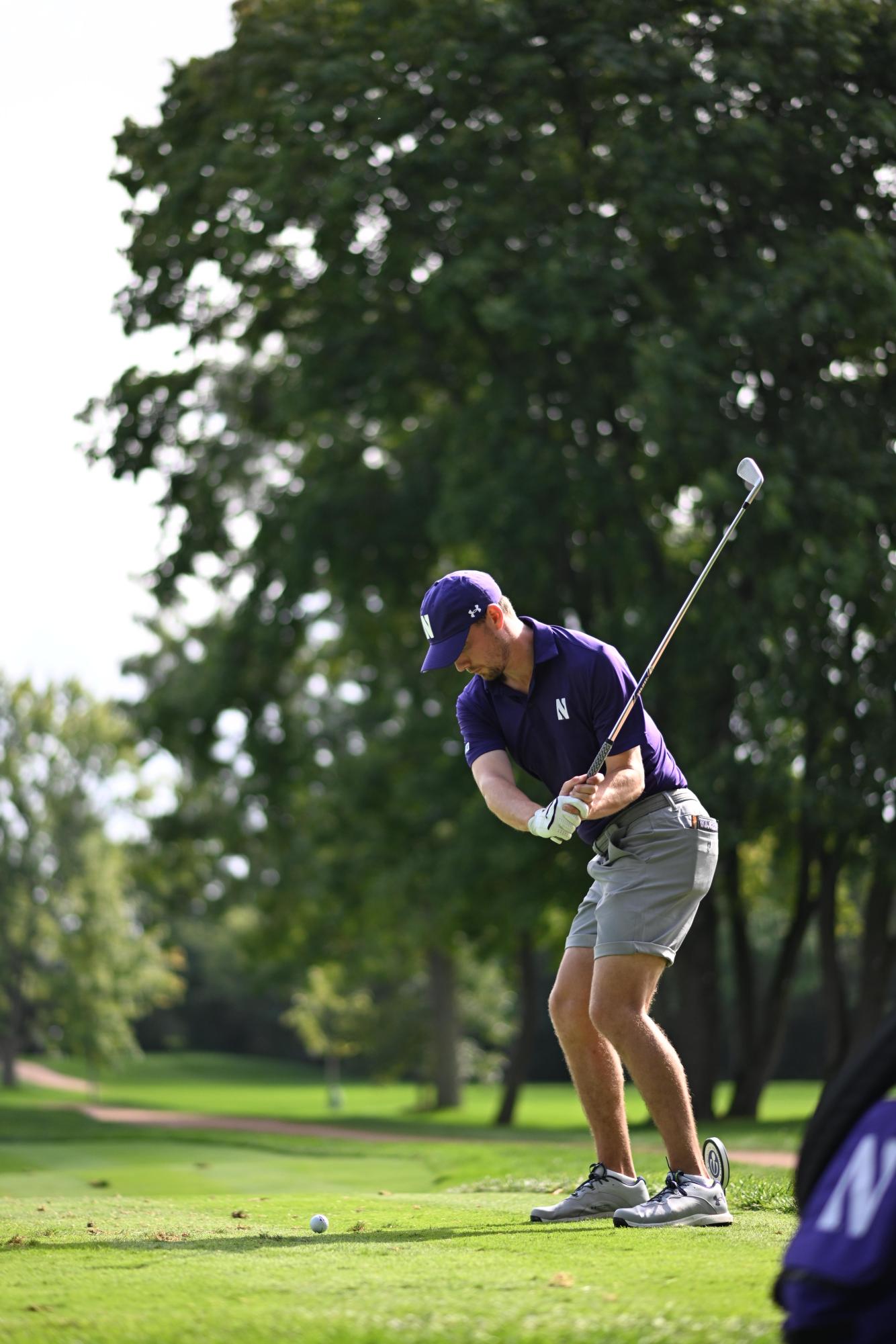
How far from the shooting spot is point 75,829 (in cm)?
4375

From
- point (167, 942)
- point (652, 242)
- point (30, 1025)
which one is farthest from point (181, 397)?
point (167, 942)

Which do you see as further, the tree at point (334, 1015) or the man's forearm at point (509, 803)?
the tree at point (334, 1015)

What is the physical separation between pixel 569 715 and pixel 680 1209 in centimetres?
183

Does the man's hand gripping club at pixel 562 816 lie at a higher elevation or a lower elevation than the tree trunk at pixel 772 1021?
higher

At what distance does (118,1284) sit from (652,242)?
1481cm

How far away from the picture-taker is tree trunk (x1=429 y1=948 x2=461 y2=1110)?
115ft

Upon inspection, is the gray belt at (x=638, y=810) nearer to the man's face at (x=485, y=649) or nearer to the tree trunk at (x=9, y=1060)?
the man's face at (x=485, y=649)

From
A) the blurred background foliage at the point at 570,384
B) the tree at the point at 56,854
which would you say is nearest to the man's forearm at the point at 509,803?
the blurred background foliage at the point at 570,384

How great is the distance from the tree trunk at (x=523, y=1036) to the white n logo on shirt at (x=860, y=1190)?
2288 cm

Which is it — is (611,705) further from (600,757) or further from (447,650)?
(447,650)

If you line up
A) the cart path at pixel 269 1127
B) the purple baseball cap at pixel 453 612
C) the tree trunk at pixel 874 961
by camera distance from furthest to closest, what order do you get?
the tree trunk at pixel 874 961, the cart path at pixel 269 1127, the purple baseball cap at pixel 453 612

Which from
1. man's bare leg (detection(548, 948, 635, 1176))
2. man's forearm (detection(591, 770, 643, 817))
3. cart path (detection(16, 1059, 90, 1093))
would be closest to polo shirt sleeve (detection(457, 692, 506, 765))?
man's forearm (detection(591, 770, 643, 817))

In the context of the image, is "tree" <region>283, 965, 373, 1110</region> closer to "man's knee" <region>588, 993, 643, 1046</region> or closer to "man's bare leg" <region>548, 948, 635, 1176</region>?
"man's bare leg" <region>548, 948, 635, 1176</region>

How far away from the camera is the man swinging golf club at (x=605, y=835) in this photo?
18.5ft
